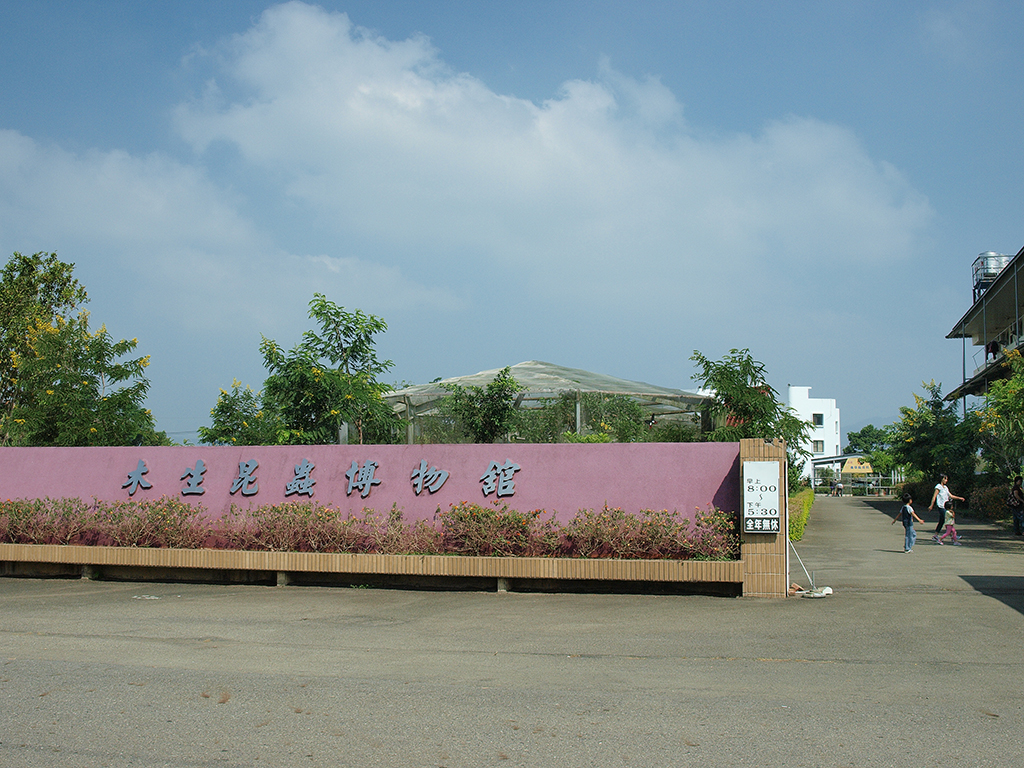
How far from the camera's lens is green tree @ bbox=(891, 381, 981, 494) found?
30.7 meters

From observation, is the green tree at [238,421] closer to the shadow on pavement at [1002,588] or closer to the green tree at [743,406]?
the green tree at [743,406]

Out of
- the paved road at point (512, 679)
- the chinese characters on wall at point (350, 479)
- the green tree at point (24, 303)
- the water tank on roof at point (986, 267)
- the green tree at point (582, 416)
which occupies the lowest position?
the paved road at point (512, 679)

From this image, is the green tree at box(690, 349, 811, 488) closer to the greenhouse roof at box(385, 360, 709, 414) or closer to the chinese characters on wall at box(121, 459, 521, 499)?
the greenhouse roof at box(385, 360, 709, 414)

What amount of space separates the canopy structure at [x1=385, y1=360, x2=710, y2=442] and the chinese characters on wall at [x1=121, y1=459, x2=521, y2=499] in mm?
4941

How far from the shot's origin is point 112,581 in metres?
12.3

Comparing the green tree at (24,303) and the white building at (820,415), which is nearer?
the green tree at (24,303)

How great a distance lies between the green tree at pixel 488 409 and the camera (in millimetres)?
16484

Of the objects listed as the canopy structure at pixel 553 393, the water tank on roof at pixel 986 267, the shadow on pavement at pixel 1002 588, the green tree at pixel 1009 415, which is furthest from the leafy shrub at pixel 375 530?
the water tank on roof at pixel 986 267

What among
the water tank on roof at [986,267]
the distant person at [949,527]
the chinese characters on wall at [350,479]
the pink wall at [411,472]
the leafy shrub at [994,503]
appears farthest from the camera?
the water tank on roof at [986,267]

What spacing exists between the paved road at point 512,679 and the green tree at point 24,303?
1455cm

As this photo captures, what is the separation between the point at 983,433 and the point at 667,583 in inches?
763

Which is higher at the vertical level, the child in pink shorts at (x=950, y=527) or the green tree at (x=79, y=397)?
the green tree at (x=79, y=397)

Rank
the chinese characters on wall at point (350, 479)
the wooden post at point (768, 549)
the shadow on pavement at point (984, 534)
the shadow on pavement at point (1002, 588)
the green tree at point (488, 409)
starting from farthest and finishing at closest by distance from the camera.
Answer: the green tree at point (488, 409) → the shadow on pavement at point (984, 534) → the chinese characters on wall at point (350, 479) → the wooden post at point (768, 549) → the shadow on pavement at point (1002, 588)

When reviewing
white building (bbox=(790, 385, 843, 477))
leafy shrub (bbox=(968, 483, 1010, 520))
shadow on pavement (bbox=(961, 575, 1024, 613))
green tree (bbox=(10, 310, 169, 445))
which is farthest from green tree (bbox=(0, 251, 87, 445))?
white building (bbox=(790, 385, 843, 477))
